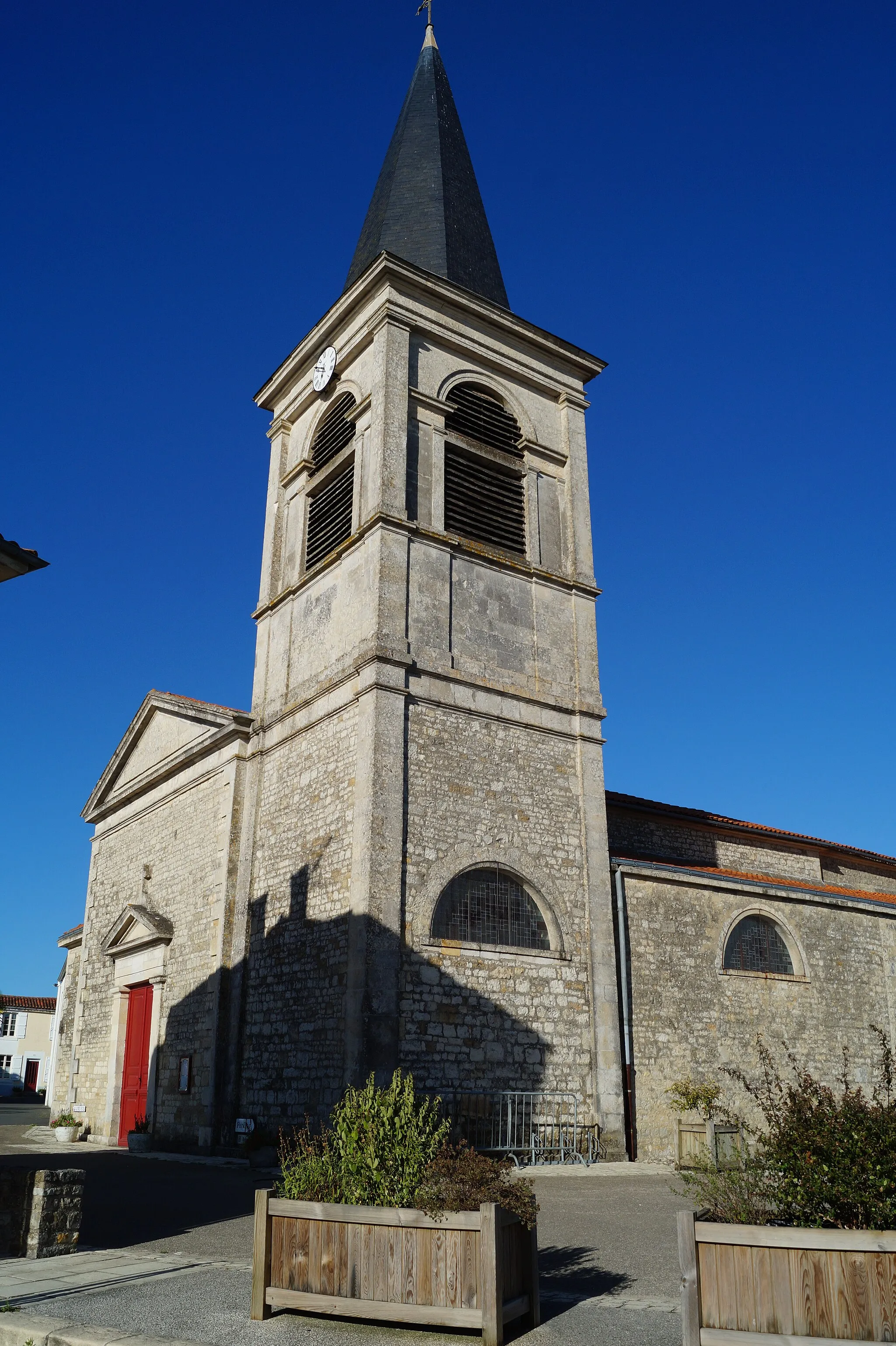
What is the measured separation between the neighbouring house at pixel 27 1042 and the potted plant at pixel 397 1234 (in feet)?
160

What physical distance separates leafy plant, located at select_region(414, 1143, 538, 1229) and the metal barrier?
24.7ft

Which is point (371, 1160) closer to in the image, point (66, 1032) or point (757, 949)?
point (757, 949)

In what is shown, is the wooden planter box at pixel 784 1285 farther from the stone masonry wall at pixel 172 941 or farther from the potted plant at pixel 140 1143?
the potted plant at pixel 140 1143

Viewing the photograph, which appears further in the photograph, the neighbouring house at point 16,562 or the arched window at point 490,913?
the arched window at point 490,913

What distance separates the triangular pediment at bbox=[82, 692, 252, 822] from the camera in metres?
17.6

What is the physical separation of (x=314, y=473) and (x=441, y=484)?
3.05m

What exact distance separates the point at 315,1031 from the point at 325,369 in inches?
445

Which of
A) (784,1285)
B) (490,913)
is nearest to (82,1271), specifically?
(784,1285)

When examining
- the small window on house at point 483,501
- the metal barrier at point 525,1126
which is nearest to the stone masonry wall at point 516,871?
the metal barrier at point 525,1126

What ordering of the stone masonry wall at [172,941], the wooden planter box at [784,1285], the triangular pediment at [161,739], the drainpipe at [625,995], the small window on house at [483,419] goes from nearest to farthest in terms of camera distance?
the wooden planter box at [784,1285]
the drainpipe at [625,995]
the stone masonry wall at [172,941]
the small window on house at [483,419]
the triangular pediment at [161,739]

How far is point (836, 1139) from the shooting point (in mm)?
4824

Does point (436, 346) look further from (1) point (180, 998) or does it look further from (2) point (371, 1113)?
(2) point (371, 1113)

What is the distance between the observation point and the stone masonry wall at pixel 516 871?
13258mm

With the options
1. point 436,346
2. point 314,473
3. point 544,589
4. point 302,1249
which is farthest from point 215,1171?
point 436,346
